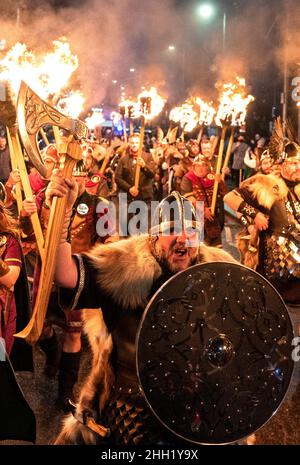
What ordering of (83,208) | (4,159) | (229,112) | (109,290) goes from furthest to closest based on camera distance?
(4,159), (229,112), (83,208), (109,290)

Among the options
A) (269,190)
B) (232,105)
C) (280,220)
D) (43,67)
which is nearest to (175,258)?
(280,220)

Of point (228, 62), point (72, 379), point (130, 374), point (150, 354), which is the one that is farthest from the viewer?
point (228, 62)

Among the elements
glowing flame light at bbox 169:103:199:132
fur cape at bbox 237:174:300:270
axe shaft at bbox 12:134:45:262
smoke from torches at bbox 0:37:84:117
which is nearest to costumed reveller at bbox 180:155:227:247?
fur cape at bbox 237:174:300:270

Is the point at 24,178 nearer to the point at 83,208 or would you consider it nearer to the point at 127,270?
the point at 127,270

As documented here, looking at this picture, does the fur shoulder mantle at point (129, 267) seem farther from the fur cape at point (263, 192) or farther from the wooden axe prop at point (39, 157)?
the fur cape at point (263, 192)

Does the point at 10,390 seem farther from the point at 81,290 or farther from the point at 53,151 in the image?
the point at 53,151

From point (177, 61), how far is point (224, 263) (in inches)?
1641

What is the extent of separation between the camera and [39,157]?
2.79 m

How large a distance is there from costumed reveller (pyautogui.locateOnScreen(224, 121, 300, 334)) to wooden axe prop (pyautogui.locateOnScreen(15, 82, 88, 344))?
11.5ft

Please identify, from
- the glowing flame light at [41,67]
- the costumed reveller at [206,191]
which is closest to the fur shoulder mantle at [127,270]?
the glowing flame light at [41,67]

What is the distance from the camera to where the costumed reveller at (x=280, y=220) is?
19.7 ft

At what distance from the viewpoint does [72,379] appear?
5.04 m

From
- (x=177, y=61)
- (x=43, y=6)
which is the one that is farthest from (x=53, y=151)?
(x=177, y=61)

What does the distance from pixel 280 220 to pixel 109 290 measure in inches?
127
